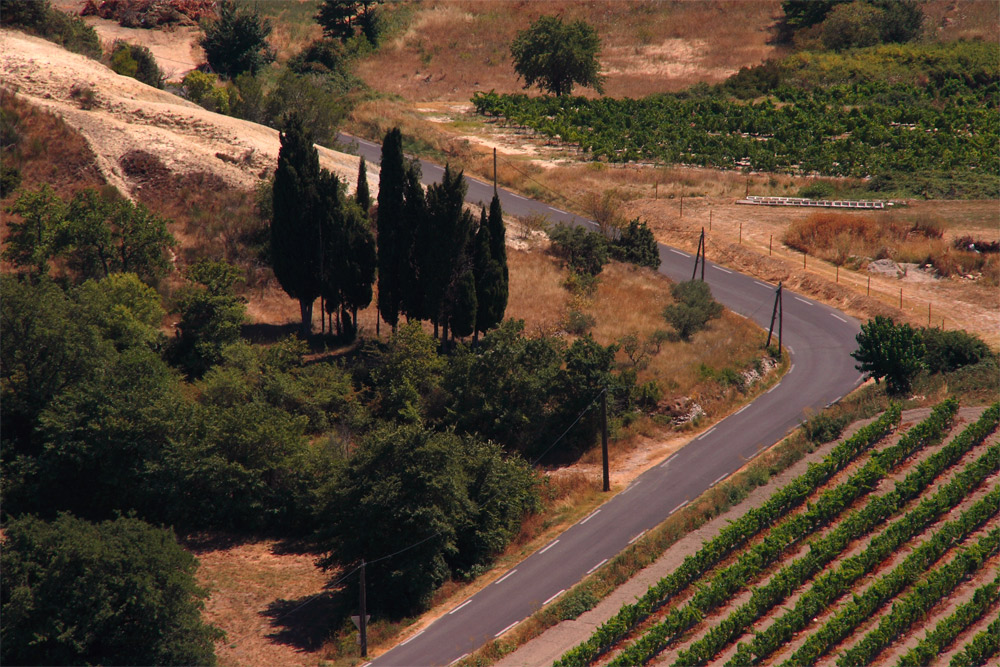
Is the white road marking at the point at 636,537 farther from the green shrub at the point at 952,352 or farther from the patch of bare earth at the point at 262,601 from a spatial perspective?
the green shrub at the point at 952,352

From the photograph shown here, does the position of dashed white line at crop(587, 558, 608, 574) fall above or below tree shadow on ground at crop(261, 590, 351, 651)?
above

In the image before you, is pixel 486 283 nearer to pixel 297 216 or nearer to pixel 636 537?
pixel 297 216

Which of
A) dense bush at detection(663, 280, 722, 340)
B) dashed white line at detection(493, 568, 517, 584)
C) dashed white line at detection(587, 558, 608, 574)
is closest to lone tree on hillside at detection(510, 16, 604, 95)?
dense bush at detection(663, 280, 722, 340)

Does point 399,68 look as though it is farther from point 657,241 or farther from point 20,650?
point 20,650

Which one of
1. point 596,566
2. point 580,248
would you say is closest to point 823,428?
point 596,566

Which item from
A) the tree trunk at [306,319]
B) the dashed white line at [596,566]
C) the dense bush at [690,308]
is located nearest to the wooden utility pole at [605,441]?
the dashed white line at [596,566]

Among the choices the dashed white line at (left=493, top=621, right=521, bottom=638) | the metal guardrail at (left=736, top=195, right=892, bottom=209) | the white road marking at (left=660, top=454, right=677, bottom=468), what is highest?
the metal guardrail at (left=736, top=195, right=892, bottom=209)

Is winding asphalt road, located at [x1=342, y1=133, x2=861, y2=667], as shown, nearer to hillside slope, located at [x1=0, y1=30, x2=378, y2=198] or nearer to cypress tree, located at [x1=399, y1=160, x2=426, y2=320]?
cypress tree, located at [x1=399, y1=160, x2=426, y2=320]

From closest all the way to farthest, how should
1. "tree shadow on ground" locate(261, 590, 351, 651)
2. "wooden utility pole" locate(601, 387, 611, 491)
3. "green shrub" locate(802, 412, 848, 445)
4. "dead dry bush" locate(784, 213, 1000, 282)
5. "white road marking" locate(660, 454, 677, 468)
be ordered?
1. "tree shadow on ground" locate(261, 590, 351, 651)
2. "wooden utility pole" locate(601, 387, 611, 491)
3. "green shrub" locate(802, 412, 848, 445)
4. "white road marking" locate(660, 454, 677, 468)
5. "dead dry bush" locate(784, 213, 1000, 282)
